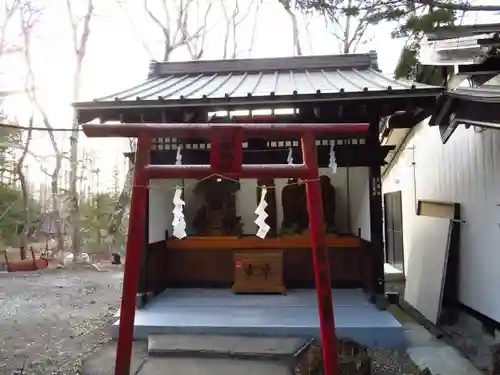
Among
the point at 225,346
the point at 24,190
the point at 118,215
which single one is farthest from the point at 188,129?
the point at 24,190

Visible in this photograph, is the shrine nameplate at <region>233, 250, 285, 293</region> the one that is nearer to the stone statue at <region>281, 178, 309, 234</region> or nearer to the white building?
the stone statue at <region>281, 178, 309, 234</region>

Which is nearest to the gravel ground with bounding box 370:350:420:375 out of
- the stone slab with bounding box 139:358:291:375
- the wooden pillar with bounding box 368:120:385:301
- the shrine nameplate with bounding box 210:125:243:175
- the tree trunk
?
the stone slab with bounding box 139:358:291:375

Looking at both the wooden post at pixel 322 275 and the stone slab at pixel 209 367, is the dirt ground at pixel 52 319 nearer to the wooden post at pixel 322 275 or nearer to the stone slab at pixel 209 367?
the stone slab at pixel 209 367

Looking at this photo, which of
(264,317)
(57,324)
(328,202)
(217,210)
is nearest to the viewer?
(264,317)

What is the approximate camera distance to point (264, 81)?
21.8 feet

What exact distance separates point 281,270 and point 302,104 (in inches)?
105

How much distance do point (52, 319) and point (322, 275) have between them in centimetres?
490

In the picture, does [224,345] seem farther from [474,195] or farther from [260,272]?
[474,195]

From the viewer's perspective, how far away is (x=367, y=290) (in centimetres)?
607

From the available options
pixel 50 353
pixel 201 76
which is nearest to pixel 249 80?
pixel 201 76

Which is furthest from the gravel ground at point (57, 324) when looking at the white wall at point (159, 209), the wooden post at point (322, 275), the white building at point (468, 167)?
the white building at point (468, 167)

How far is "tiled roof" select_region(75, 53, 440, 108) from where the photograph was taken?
4938 millimetres

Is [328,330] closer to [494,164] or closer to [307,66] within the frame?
[494,164]

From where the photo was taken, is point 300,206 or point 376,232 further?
point 300,206
